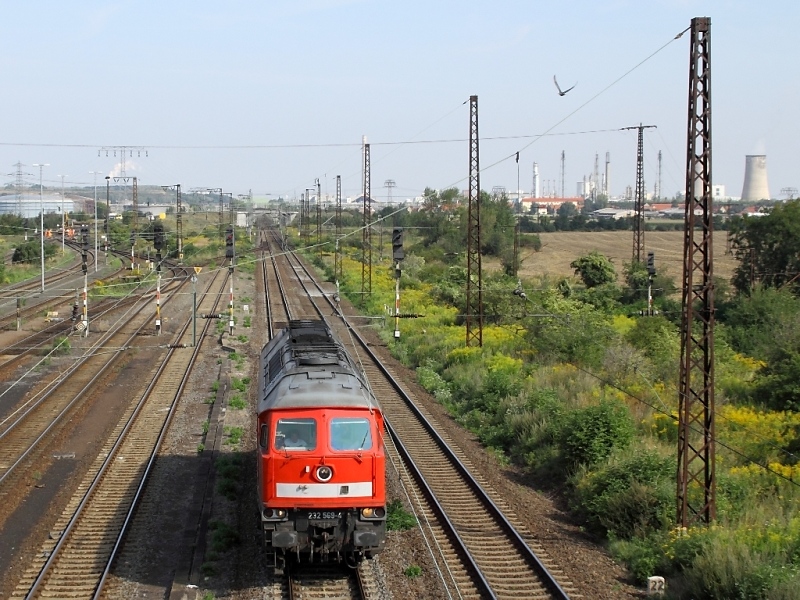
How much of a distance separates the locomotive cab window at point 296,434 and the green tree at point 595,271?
1792 inches

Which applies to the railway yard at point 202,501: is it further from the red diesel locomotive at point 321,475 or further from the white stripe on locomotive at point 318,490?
the white stripe on locomotive at point 318,490

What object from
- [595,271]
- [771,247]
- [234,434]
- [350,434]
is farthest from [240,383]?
[595,271]

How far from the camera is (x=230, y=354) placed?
32.8 metres

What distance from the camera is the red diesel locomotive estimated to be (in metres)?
11.9

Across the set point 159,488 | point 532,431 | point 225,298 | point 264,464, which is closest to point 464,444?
point 532,431

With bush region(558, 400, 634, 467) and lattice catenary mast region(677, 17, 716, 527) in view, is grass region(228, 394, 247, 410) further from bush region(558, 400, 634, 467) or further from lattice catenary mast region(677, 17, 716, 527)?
lattice catenary mast region(677, 17, 716, 527)

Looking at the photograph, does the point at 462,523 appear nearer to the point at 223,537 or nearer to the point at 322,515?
the point at 322,515

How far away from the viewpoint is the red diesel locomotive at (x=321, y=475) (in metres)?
11.9

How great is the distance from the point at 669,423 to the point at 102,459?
12792 mm

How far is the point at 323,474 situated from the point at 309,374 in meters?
1.85

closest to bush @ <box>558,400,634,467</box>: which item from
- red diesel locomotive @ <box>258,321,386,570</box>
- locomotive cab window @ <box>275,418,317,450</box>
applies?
red diesel locomotive @ <box>258,321,386,570</box>

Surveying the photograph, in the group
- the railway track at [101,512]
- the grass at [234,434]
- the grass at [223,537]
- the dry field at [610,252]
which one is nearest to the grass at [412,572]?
the grass at [223,537]

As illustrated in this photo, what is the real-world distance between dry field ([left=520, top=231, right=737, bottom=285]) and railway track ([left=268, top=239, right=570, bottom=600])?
129ft

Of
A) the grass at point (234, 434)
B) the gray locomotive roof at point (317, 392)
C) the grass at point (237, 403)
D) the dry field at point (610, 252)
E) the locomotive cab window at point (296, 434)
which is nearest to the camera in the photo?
the locomotive cab window at point (296, 434)
